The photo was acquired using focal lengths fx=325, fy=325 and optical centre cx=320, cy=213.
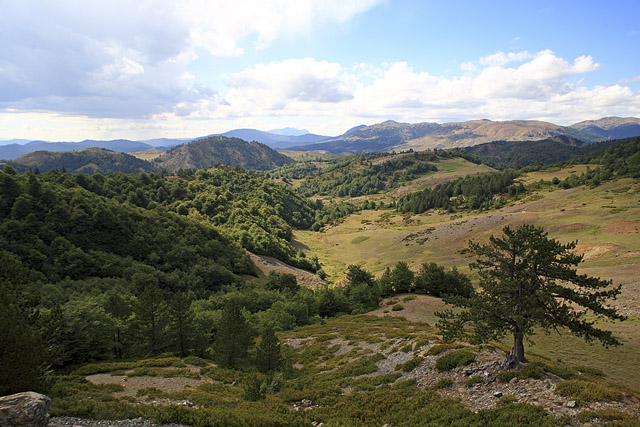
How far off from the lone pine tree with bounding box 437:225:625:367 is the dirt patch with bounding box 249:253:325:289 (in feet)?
239

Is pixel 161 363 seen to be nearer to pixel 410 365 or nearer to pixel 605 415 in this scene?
pixel 410 365

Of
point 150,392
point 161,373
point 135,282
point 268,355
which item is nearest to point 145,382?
point 161,373

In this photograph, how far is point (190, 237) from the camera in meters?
89.4

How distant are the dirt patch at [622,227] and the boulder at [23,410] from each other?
94.1 meters

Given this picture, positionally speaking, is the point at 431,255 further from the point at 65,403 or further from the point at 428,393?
the point at 65,403

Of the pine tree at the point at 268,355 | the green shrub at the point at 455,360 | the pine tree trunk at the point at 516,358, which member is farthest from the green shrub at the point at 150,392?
the pine tree trunk at the point at 516,358

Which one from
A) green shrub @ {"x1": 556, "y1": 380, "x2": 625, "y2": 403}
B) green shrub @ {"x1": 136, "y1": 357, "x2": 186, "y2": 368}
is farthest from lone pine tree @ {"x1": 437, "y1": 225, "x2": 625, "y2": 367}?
green shrub @ {"x1": 136, "y1": 357, "x2": 186, "y2": 368}

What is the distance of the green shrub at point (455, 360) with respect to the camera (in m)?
21.1

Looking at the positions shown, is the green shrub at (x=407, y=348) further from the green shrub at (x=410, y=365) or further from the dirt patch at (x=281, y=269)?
the dirt patch at (x=281, y=269)

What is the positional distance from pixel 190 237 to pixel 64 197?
29914 millimetres

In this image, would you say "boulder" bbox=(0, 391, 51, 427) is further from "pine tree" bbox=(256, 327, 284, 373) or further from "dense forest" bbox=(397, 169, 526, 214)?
"dense forest" bbox=(397, 169, 526, 214)

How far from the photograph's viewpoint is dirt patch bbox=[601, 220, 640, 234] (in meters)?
68.9

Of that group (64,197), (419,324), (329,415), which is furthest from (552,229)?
(64,197)

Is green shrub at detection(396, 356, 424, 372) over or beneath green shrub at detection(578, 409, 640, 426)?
beneath
